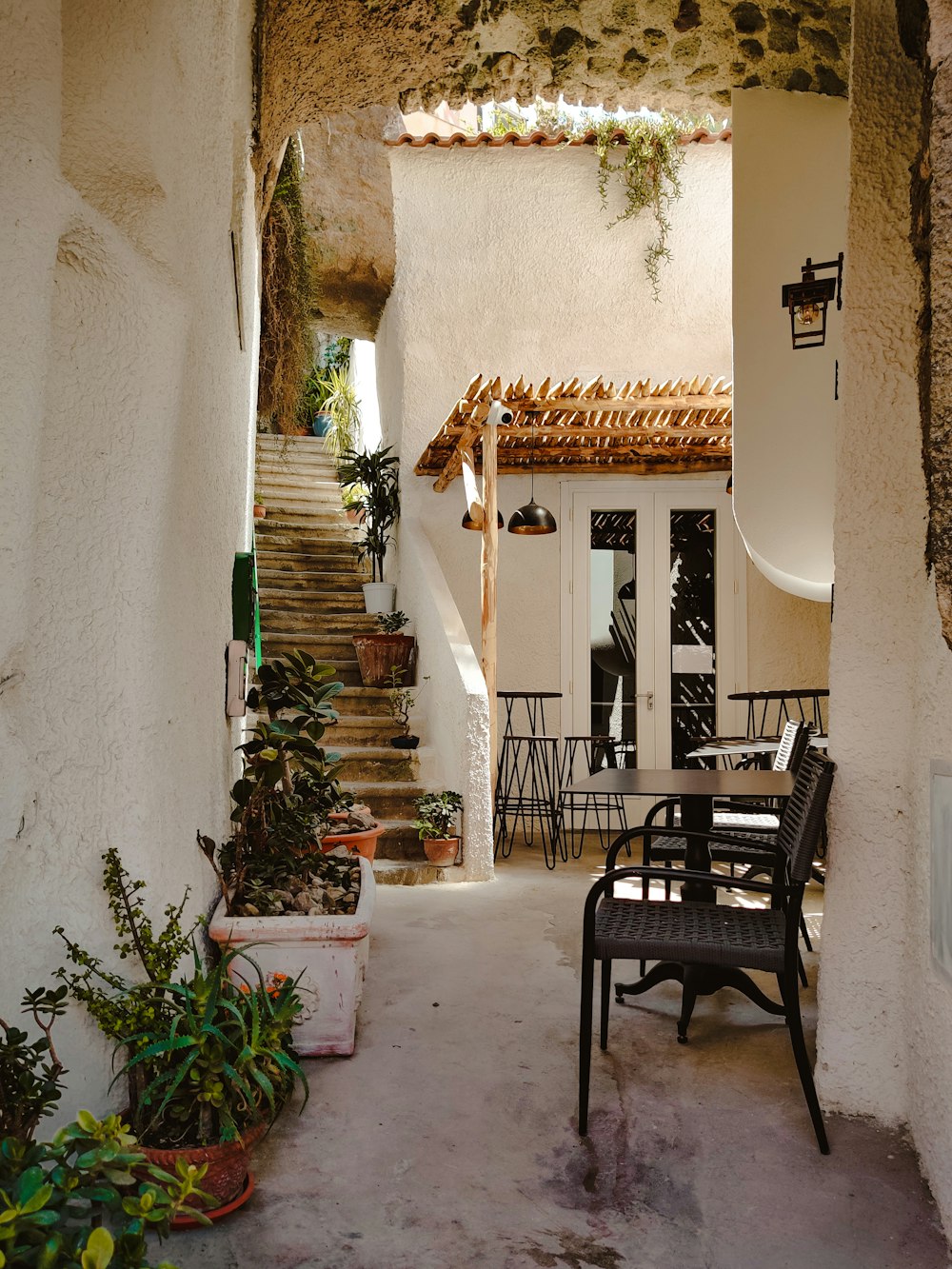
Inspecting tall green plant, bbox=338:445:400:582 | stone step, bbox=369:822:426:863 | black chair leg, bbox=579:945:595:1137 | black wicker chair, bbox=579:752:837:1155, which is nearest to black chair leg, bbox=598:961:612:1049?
black wicker chair, bbox=579:752:837:1155

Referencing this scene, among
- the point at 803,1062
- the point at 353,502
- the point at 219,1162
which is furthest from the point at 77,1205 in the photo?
the point at 353,502

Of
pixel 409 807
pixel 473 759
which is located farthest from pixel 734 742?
pixel 409 807

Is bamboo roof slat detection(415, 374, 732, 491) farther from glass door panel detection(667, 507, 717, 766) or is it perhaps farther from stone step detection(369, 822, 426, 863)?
stone step detection(369, 822, 426, 863)

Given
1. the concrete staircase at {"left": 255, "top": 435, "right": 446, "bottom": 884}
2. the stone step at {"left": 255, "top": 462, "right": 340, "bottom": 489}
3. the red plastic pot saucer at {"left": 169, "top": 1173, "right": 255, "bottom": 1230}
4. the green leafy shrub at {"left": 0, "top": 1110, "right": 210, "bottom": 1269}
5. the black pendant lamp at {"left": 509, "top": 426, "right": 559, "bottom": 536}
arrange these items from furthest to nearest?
the stone step at {"left": 255, "top": 462, "right": 340, "bottom": 489} → the black pendant lamp at {"left": 509, "top": 426, "right": 559, "bottom": 536} → the concrete staircase at {"left": 255, "top": 435, "right": 446, "bottom": 884} → the red plastic pot saucer at {"left": 169, "top": 1173, "right": 255, "bottom": 1230} → the green leafy shrub at {"left": 0, "top": 1110, "right": 210, "bottom": 1269}

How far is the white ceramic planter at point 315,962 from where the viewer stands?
9.02 feet

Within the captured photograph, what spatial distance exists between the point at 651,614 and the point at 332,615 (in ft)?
7.85

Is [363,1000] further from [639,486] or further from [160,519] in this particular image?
[639,486]

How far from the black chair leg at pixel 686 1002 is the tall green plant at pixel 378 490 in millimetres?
5114

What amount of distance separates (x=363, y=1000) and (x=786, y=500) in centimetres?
300

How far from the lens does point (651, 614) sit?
7324 mm

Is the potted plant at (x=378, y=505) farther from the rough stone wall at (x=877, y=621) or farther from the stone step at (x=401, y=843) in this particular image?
the rough stone wall at (x=877, y=621)

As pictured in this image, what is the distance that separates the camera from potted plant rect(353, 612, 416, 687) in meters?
6.80

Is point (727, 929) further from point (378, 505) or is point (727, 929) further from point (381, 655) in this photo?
point (378, 505)

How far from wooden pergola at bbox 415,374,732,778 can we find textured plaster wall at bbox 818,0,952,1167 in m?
3.02
